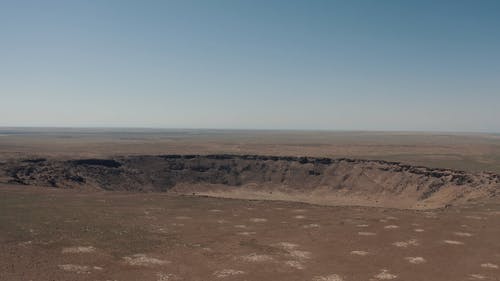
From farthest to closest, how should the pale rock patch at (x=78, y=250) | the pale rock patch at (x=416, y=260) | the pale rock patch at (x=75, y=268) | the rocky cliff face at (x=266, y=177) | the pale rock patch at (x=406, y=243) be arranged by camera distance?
the rocky cliff face at (x=266, y=177), the pale rock patch at (x=406, y=243), the pale rock patch at (x=78, y=250), the pale rock patch at (x=416, y=260), the pale rock patch at (x=75, y=268)

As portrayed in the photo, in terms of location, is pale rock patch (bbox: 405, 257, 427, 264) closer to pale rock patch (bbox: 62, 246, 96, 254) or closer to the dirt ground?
the dirt ground

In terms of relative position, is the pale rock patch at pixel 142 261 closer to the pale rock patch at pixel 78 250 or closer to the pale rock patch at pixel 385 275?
the pale rock patch at pixel 78 250

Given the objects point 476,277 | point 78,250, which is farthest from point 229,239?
point 476,277

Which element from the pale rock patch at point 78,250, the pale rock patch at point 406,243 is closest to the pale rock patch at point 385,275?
the pale rock patch at point 406,243

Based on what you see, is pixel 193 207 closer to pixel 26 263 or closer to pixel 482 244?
pixel 26 263

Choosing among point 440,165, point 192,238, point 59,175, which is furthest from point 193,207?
point 440,165

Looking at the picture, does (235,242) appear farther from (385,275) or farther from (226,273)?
(385,275)
